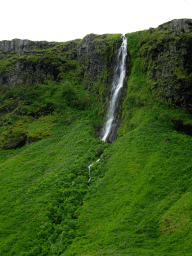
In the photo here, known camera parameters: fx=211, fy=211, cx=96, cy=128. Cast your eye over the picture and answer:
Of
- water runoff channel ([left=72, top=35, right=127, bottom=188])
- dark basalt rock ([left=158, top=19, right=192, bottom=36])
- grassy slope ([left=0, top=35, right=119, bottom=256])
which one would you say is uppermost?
dark basalt rock ([left=158, top=19, right=192, bottom=36])

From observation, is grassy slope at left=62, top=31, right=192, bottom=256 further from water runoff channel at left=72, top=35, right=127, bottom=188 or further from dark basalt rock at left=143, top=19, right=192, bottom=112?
water runoff channel at left=72, top=35, right=127, bottom=188

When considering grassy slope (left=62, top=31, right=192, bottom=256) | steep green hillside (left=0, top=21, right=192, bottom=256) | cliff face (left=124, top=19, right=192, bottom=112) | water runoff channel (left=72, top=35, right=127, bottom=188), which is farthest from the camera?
water runoff channel (left=72, top=35, right=127, bottom=188)

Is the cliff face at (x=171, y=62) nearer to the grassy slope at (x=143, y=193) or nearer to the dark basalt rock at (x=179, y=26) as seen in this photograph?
the dark basalt rock at (x=179, y=26)

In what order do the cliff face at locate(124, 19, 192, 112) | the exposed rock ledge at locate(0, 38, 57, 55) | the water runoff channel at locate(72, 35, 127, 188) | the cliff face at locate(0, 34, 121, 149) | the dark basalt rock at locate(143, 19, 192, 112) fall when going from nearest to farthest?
the dark basalt rock at locate(143, 19, 192, 112), the cliff face at locate(124, 19, 192, 112), the water runoff channel at locate(72, 35, 127, 188), the cliff face at locate(0, 34, 121, 149), the exposed rock ledge at locate(0, 38, 57, 55)

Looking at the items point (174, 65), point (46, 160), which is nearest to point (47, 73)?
point (46, 160)

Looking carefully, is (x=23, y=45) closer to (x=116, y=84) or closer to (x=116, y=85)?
(x=116, y=84)

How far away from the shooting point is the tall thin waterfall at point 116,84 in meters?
35.1

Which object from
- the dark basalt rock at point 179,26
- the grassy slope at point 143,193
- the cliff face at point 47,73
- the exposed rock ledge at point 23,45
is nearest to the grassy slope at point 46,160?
the cliff face at point 47,73

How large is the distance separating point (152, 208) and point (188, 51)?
2365 cm

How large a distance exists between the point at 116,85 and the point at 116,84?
0.24 meters

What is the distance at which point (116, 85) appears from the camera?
38625 mm

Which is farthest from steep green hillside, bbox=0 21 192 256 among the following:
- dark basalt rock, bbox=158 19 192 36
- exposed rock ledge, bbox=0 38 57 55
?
exposed rock ledge, bbox=0 38 57 55

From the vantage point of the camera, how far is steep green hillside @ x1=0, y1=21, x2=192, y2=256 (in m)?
16.6

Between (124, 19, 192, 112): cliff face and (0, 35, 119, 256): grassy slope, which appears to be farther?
(124, 19, 192, 112): cliff face
